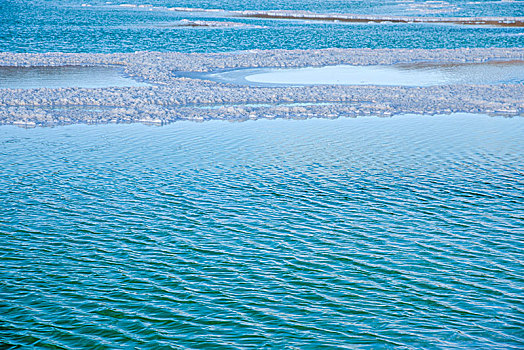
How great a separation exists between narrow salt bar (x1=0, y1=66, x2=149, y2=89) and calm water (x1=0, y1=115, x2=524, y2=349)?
36.5 feet

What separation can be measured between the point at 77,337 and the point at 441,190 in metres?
9.80

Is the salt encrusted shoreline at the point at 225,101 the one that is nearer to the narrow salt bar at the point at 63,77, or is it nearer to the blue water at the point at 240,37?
the narrow salt bar at the point at 63,77

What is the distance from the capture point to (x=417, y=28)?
6844cm

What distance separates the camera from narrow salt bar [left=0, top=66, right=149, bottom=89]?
30.7 metres

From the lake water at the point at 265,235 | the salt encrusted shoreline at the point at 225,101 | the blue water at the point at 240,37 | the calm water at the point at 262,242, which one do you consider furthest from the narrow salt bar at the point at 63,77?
the calm water at the point at 262,242

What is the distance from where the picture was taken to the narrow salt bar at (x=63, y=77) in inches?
1208

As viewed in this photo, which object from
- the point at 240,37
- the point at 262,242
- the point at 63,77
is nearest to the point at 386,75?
the point at 63,77

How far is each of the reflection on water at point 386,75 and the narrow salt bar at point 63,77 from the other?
5.33 metres

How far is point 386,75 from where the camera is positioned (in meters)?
33.8

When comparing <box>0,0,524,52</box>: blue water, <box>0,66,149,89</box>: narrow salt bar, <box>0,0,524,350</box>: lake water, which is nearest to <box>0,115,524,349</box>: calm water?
<box>0,0,524,350</box>: lake water

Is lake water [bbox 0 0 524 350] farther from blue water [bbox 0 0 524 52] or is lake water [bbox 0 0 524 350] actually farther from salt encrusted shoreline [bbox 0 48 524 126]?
blue water [bbox 0 0 524 52]

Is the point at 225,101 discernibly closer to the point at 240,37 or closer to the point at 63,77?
the point at 63,77

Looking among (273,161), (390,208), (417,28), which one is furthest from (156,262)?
(417,28)

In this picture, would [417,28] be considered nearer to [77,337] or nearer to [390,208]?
[390,208]
